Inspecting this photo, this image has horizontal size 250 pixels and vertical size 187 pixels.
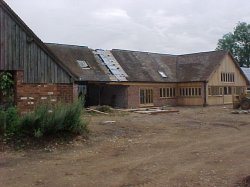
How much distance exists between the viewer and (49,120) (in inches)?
587

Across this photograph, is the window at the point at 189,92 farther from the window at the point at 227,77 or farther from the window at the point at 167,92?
the window at the point at 227,77

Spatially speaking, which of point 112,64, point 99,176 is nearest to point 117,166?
point 99,176

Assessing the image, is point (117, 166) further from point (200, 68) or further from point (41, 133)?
point (200, 68)

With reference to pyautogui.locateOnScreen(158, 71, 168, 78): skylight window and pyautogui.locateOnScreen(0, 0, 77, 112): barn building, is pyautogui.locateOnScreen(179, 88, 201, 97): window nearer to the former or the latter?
pyautogui.locateOnScreen(158, 71, 168, 78): skylight window

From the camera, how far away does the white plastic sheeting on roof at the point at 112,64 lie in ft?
131

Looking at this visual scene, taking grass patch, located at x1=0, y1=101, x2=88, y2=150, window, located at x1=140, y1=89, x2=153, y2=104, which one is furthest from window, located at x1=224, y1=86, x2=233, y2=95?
grass patch, located at x1=0, y1=101, x2=88, y2=150

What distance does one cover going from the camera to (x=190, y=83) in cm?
4525

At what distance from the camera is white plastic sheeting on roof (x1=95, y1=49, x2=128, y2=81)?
39.8 m

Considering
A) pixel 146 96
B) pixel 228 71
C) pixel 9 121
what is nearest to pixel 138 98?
pixel 146 96

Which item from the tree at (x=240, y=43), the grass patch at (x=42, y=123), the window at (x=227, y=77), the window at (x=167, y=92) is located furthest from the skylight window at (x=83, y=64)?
the tree at (x=240, y=43)

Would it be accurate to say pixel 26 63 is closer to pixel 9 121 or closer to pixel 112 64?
pixel 9 121

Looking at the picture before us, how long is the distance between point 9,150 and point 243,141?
8.59 metres

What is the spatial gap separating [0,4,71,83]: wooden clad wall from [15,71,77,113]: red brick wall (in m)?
0.24

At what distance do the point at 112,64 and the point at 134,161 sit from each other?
2937 centimetres
